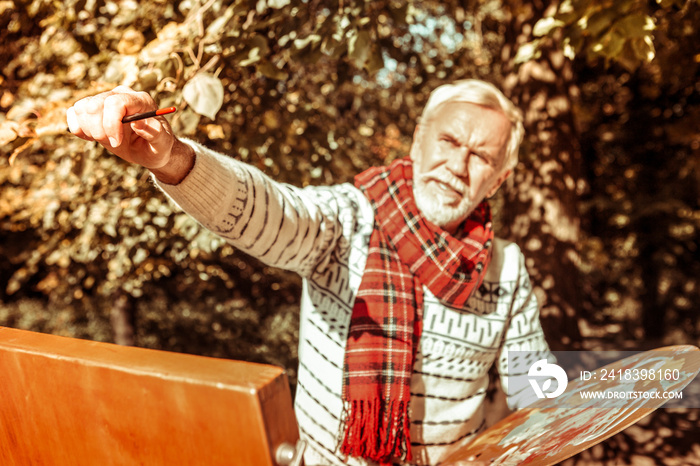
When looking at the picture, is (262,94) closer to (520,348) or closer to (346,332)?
(346,332)

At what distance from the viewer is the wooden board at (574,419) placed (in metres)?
1.18

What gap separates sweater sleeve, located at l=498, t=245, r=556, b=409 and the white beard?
41 centimetres

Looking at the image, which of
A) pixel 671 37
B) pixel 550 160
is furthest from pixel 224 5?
pixel 671 37

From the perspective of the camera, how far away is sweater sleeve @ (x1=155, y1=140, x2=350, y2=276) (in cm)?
132

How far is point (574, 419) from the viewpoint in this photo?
138 cm

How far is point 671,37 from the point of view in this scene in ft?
16.1

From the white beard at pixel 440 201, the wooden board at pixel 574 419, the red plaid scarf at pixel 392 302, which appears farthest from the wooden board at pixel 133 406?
the white beard at pixel 440 201

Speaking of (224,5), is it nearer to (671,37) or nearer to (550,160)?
(550,160)

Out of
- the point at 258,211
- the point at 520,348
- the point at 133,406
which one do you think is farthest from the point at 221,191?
the point at 520,348

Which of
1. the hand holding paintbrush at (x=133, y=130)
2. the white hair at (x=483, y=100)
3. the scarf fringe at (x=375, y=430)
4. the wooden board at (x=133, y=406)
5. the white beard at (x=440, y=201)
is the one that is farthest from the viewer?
the white hair at (x=483, y=100)

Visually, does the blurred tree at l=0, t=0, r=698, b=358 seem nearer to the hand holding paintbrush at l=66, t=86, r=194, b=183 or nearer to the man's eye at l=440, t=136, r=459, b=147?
the man's eye at l=440, t=136, r=459, b=147

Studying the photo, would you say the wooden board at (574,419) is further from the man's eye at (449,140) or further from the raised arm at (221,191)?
the man's eye at (449,140)

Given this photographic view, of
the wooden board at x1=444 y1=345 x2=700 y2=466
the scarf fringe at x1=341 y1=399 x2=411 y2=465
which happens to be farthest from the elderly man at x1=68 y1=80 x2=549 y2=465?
the wooden board at x1=444 y1=345 x2=700 y2=466

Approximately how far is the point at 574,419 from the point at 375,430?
0.65m
